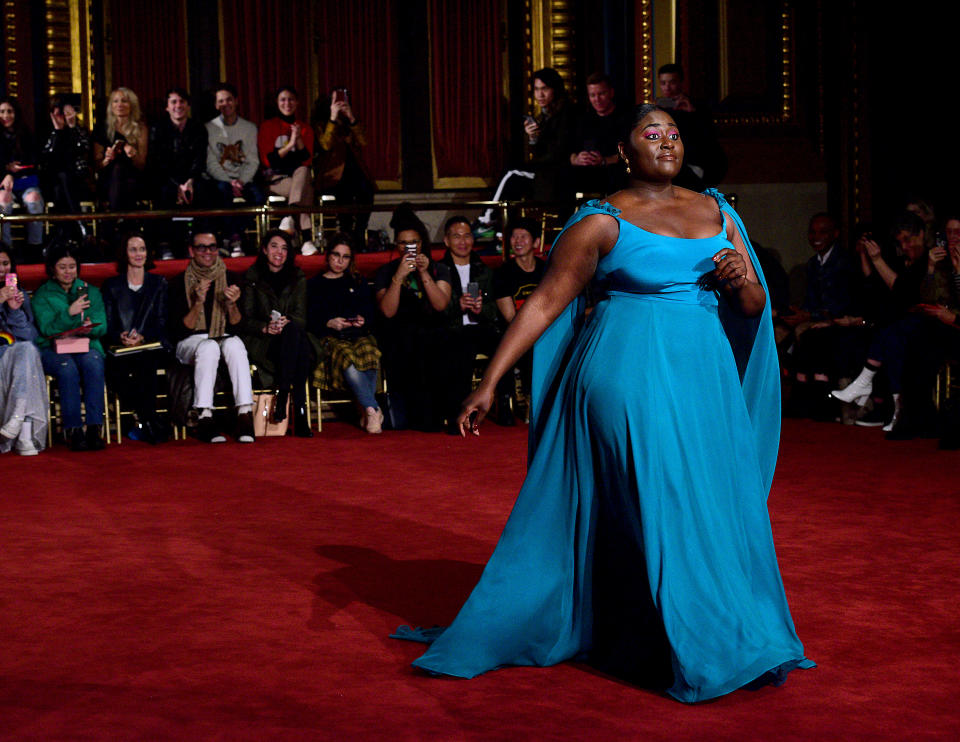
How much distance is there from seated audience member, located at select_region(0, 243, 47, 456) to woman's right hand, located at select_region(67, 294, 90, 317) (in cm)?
27

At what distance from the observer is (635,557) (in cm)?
363

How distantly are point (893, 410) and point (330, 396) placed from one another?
376 centimetres

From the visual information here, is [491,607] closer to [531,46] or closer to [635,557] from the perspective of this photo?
[635,557]

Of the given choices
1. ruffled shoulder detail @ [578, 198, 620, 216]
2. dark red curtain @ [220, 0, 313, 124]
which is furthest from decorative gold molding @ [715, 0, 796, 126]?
ruffled shoulder detail @ [578, 198, 620, 216]

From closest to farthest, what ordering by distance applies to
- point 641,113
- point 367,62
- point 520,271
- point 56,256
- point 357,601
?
point 641,113 < point 357,601 < point 56,256 < point 520,271 < point 367,62

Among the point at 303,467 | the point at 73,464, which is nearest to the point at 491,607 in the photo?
the point at 303,467

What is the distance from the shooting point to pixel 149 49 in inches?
564

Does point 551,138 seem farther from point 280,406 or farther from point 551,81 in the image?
point 280,406

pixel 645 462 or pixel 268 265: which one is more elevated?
pixel 268 265

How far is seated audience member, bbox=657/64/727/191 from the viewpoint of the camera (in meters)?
9.95

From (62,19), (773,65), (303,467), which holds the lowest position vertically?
(303,467)

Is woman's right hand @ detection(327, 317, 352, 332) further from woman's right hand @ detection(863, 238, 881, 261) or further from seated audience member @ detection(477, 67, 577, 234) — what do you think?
woman's right hand @ detection(863, 238, 881, 261)

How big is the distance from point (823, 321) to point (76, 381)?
495cm

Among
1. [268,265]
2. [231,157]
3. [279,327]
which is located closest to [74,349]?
[279,327]
